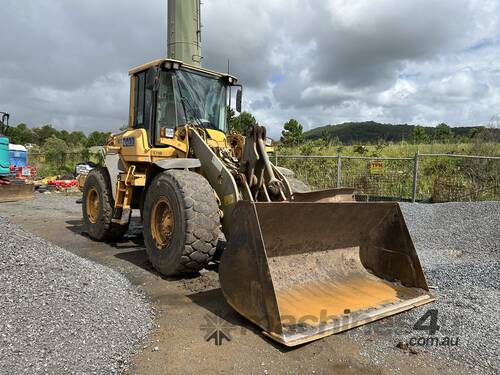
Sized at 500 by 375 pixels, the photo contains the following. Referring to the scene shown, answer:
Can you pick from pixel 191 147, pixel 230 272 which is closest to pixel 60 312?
pixel 230 272

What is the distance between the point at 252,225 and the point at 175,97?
3.20 m

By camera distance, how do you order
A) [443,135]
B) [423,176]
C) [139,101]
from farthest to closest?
[443,135] → [423,176] → [139,101]

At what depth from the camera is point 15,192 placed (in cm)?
1371

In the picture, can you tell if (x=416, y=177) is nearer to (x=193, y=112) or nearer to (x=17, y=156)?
(x=193, y=112)


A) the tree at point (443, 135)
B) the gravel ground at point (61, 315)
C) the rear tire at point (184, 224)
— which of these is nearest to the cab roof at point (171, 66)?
the rear tire at point (184, 224)

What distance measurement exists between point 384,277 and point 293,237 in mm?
1272

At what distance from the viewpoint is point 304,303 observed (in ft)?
12.2

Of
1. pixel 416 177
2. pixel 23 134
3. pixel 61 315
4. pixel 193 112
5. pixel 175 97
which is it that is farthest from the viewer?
pixel 23 134

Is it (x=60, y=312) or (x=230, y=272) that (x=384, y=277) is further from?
(x=60, y=312)

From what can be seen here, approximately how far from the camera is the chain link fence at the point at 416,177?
11.1 meters

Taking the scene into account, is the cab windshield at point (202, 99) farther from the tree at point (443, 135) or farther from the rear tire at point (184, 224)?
the tree at point (443, 135)

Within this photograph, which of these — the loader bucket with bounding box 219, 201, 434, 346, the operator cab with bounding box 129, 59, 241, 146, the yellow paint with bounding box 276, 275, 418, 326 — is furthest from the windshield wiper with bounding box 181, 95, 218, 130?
the yellow paint with bounding box 276, 275, 418, 326

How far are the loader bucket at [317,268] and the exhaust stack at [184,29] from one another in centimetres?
646

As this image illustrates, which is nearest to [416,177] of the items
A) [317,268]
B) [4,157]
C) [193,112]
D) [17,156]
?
[193,112]
